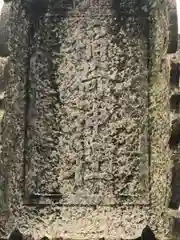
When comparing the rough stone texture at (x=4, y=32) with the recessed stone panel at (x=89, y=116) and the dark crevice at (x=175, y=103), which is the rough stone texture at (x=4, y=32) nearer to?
the recessed stone panel at (x=89, y=116)

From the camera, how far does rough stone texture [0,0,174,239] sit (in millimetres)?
2836

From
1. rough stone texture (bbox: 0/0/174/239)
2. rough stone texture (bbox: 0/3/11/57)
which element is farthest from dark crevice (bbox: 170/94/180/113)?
rough stone texture (bbox: 0/3/11/57)

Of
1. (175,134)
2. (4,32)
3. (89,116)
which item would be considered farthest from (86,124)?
(4,32)

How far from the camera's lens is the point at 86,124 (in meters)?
2.88

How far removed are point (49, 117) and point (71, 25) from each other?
46cm

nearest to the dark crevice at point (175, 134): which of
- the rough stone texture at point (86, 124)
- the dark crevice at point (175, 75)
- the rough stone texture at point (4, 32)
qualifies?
the rough stone texture at point (86, 124)

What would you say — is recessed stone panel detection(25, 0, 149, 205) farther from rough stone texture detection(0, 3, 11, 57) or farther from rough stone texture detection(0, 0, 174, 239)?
rough stone texture detection(0, 3, 11, 57)

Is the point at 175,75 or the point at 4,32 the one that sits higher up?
the point at 4,32

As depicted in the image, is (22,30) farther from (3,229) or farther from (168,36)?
(3,229)

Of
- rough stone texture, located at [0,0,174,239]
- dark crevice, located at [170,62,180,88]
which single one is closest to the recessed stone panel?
rough stone texture, located at [0,0,174,239]

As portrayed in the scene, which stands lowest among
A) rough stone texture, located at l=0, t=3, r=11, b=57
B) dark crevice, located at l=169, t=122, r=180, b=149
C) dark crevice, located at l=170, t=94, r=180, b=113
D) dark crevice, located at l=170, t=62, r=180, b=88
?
dark crevice, located at l=169, t=122, r=180, b=149

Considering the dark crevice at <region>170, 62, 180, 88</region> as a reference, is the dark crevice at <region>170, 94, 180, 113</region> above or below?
below

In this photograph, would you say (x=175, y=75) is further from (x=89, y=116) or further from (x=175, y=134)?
(x=89, y=116)

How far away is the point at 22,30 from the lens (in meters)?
2.93
